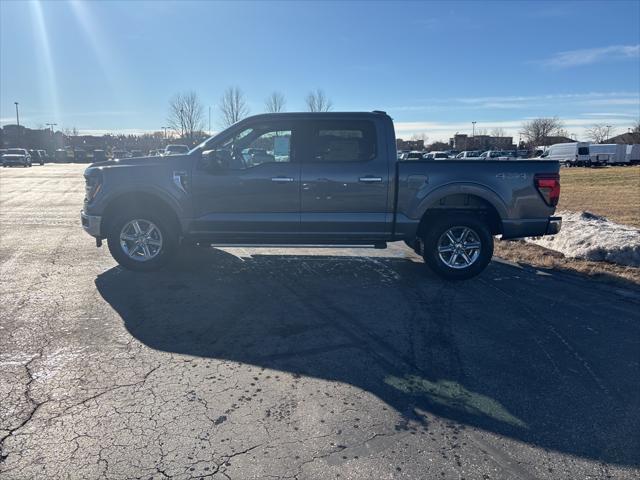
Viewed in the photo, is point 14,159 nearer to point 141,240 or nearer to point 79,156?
point 79,156

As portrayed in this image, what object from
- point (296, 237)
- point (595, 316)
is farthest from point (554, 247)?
point (296, 237)

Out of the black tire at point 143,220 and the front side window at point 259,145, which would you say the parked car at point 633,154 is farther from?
the black tire at point 143,220

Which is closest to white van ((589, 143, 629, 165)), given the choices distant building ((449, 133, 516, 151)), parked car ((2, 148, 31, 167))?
distant building ((449, 133, 516, 151))

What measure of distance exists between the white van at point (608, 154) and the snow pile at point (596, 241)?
54889 mm

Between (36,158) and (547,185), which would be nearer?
(547,185)

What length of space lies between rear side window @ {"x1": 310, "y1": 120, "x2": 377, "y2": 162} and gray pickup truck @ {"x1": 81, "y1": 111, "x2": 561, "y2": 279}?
0.04ft

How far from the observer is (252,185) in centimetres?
628

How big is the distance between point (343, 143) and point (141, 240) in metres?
3.12

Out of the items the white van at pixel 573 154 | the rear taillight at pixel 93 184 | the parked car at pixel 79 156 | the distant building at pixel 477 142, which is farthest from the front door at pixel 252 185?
the distant building at pixel 477 142

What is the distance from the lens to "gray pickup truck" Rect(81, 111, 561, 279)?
625 centimetres

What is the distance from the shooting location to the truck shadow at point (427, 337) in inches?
127

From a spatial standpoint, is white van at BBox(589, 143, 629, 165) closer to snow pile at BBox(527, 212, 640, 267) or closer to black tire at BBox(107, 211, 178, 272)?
snow pile at BBox(527, 212, 640, 267)

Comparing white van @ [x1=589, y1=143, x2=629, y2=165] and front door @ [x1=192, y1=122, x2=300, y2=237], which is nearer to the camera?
front door @ [x1=192, y1=122, x2=300, y2=237]

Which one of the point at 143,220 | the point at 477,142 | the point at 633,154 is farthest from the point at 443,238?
the point at 477,142
